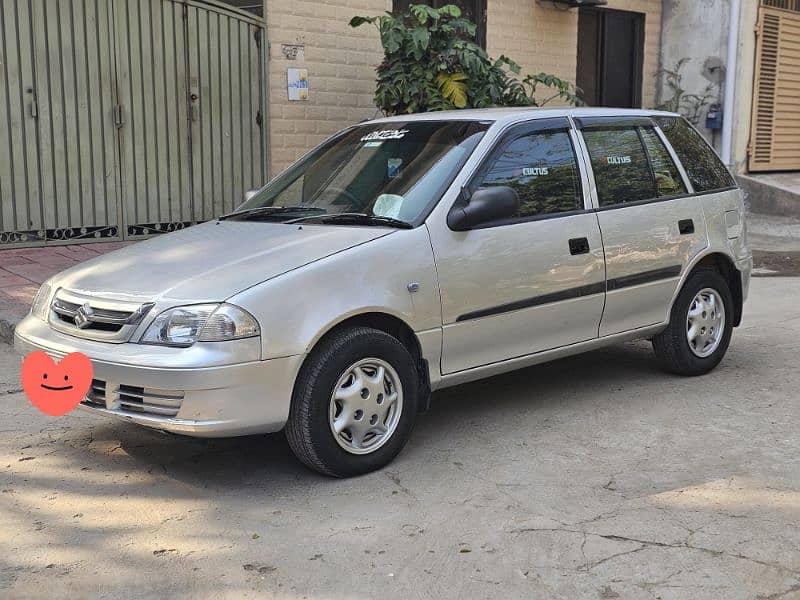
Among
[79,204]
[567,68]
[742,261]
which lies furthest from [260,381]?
[567,68]

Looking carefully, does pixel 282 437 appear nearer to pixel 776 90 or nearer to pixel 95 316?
pixel 95 316

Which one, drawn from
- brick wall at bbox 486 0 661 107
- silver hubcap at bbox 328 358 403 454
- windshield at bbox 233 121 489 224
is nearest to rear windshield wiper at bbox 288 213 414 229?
windshield at bbox 233 121 489 224

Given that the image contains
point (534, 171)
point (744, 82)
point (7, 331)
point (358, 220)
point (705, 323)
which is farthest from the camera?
point (744, 82)

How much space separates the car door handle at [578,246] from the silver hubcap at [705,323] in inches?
44.2

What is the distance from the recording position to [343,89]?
450 inches

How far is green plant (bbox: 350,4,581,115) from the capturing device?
10.1 m

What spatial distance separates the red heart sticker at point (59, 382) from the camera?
13.5 feet

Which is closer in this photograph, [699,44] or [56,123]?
[56,123]

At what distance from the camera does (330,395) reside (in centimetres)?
420

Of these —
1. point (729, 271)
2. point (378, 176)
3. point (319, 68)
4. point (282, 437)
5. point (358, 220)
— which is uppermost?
point (319, 68)

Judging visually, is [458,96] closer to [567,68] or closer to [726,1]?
[567,68]

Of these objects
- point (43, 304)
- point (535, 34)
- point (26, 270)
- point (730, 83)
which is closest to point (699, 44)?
point (730, 83)

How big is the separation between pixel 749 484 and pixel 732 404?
52.7 inches

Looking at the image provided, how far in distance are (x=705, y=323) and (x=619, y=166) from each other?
123 cm
